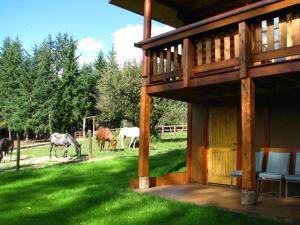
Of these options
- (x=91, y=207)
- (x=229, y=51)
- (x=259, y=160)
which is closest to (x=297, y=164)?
(x=259, y=160)

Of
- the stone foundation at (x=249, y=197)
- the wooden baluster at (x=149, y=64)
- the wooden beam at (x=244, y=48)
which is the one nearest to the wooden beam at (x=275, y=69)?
the wooden beam at (x=244, y=48)

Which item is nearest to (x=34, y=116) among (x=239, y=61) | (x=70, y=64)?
(x=70, y=64)

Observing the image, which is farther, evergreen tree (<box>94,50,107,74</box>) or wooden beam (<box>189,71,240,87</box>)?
evergreen tree (<box>94,50,107,74</box>)

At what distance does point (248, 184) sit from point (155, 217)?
176 cm

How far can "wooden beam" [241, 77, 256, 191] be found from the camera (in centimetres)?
652

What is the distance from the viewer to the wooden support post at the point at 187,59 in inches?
301

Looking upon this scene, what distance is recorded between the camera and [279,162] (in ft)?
25.8

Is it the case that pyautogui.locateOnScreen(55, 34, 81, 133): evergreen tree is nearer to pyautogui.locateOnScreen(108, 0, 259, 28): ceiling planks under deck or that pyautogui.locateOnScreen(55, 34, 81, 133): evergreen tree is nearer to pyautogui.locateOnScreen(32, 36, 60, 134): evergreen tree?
pyautogui.locateOnScreen(32, 36, 60, 134): evergreen tree

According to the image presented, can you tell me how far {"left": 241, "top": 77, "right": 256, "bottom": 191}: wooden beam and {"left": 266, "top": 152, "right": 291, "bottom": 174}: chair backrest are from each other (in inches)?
60.3

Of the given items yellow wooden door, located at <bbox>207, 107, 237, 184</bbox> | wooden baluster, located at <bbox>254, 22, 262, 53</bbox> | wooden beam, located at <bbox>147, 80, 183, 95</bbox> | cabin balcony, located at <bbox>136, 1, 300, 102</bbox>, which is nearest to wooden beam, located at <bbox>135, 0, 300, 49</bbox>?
cabin balcony, located at <bbox>136, 1, 300, 102</bbox>

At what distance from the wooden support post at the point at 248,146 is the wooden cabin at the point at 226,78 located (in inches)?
0.7

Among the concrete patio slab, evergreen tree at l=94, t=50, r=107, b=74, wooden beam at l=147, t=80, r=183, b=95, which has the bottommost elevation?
the concrete patio slab

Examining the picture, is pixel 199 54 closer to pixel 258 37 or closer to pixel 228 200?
pixel 258 37

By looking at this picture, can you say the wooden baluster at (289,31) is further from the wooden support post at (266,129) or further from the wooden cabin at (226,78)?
the wooden support post at (266,129)
